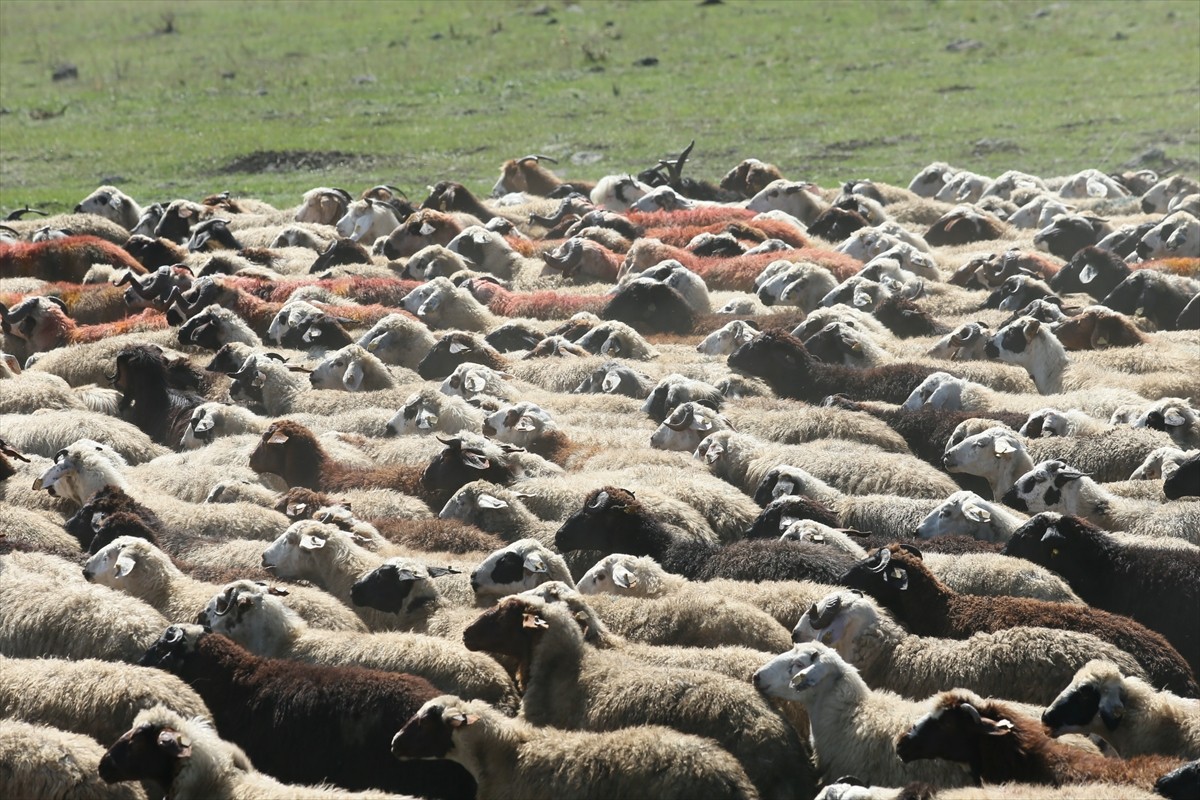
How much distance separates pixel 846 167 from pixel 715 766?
→ 782 inches

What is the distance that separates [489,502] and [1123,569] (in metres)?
3.53

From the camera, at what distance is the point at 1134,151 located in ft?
81.5

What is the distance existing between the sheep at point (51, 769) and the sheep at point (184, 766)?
92 millimetres

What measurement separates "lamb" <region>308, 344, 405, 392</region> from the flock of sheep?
3cm

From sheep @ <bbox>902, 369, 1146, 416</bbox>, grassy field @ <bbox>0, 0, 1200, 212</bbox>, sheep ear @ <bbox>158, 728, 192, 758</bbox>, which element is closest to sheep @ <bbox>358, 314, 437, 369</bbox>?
sheep @ <bbox>902, 369, 1146, 416</bbox>

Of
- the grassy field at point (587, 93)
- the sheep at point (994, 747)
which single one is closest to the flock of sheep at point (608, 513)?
the sheep at point (994, 747)

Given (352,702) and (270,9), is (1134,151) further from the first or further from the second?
(270,9)

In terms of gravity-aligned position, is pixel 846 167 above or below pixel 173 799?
below

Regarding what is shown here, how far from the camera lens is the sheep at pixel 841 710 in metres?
6.53

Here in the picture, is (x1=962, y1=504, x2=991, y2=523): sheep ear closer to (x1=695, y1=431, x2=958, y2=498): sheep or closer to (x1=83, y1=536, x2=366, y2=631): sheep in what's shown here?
(x1=695, y1=431, x2=958, y2=498): sheep

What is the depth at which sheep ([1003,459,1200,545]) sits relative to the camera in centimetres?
887

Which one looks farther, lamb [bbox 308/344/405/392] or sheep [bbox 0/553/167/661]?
lamb [bbox 308/344/405/392]

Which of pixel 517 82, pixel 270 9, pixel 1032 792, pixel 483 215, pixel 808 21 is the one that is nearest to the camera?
pixel 1032 792

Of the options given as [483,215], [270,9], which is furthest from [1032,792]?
[270,9]
